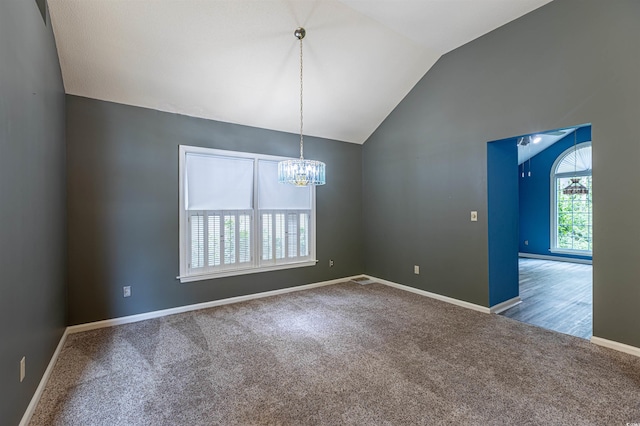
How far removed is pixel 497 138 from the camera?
3.55 metres

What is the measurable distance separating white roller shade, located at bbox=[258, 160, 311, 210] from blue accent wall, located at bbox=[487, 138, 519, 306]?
8.92 feet

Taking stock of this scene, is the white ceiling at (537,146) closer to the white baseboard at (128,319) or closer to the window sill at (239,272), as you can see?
the white baseboard at (128,319)

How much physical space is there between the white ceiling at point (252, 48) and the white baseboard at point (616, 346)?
11.6 ft

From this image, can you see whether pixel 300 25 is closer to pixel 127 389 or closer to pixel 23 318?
pixel 23 318

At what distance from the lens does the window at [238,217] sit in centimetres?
384

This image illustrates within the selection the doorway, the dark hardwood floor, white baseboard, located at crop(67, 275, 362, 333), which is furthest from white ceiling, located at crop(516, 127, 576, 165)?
white baseboard, located at crop(67, 275, 362, 333)

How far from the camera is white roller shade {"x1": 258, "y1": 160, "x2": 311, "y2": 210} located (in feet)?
14.5

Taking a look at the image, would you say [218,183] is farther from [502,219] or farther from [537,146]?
[537,146]

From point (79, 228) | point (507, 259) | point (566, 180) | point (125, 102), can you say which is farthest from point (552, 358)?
point (566, 180)

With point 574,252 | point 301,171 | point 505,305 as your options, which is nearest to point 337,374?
point 301,171

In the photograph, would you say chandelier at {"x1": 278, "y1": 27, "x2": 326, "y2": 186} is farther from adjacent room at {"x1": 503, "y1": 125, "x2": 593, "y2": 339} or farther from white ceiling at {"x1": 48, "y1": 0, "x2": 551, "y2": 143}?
adjacent room at {"x1": 503, "y1": 125, "x2": 593, "y2": 339}

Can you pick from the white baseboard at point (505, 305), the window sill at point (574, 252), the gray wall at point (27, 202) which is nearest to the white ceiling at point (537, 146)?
the window sill at point (574, 252)

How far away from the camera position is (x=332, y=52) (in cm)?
349

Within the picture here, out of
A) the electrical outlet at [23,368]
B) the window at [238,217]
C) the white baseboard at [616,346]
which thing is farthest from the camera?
the window at [238,217]
